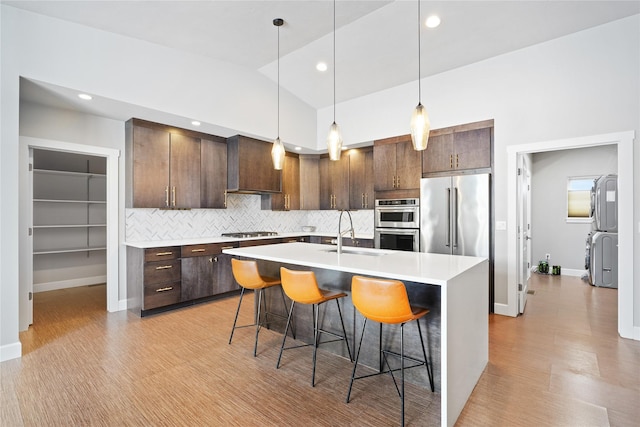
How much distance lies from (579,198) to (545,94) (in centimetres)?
385

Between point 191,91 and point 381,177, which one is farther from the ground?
point 191,91

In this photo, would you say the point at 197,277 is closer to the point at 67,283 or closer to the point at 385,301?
the point at 67,283

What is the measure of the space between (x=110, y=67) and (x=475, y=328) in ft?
14.3

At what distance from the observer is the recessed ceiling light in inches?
136

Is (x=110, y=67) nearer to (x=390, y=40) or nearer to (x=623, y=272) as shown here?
(x=390, y=40)

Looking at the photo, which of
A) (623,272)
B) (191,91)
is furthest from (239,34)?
(623,272)

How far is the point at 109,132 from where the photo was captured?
417 centimetres

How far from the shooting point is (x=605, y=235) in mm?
5352

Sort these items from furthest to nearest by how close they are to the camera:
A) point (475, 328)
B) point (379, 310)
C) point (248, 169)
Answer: point (248, 169) < point (475, 328) < point (379, 310)

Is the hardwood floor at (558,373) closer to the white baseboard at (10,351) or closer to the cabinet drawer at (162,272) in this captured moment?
the cabinet drawer at (162,272)

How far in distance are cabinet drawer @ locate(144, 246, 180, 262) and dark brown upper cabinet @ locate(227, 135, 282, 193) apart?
54.9 inches

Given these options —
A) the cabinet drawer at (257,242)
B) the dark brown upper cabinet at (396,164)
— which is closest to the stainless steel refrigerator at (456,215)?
the dark brown upper cabinet at (396,164)

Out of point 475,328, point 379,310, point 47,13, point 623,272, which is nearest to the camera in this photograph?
point 379,310

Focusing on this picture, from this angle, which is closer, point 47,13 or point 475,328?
point 475,328
